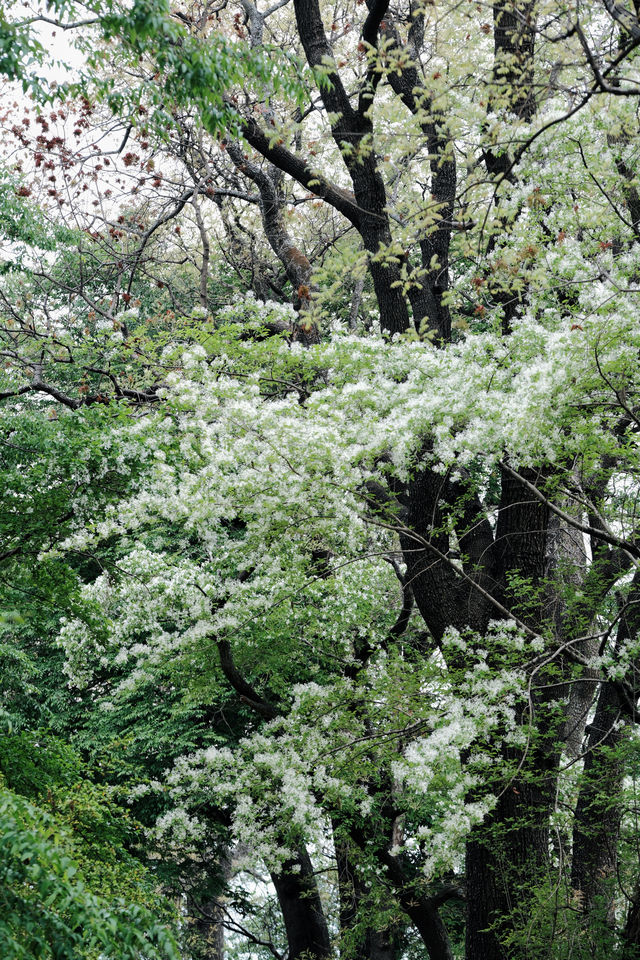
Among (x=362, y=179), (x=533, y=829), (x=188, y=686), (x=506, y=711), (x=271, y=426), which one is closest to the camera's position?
(x=506, y=711)

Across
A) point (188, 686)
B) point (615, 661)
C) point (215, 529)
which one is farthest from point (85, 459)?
point (615, 661)

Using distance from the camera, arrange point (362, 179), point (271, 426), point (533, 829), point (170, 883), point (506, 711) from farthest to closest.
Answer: point (170, 883)
point (362, 179)
point (533, 829)
point (271, 426)
point (506, 711)

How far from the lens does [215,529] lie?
697 cm

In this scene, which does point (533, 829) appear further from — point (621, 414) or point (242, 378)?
point (242, 378)

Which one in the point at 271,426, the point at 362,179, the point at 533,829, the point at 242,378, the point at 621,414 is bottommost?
the point at 533,829

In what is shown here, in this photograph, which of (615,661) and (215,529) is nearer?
(615,661)

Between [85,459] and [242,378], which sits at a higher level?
[242,378]

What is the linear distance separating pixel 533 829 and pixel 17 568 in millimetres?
4888

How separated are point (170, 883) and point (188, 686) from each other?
357cm

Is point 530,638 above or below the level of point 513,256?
below

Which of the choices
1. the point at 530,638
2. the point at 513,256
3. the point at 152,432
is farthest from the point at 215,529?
the point at 513,256

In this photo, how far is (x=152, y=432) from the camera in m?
6.70

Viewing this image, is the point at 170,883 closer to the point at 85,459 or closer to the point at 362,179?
the point at 85,459

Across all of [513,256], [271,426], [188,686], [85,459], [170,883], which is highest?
[513,256]
